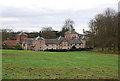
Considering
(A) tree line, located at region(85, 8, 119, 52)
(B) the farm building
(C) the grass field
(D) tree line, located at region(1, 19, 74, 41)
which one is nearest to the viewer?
(C) the grass field

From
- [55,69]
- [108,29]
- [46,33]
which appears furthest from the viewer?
[46,33]

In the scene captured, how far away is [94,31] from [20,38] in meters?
34.9

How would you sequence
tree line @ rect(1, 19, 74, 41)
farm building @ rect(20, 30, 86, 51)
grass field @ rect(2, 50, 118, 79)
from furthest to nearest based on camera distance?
tree line @ rect(1, 19, 74, 41) < farm building @ rect(20, 30, 86, 51) < grass field @ rect(2, 50, 118, 79)

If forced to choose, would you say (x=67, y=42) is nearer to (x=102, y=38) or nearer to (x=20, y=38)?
(x=20, y=38)

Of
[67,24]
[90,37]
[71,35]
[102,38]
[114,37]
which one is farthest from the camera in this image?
[67,24]

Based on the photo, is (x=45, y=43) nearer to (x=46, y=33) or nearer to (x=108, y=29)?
(x=46, y=33)

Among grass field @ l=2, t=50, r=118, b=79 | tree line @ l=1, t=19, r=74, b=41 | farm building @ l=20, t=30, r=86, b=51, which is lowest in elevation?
grass field @ l=2, t=50, r=118, b=79

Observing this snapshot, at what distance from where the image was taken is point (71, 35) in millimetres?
93188

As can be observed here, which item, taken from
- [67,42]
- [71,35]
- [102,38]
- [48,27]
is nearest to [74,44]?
[67,42]

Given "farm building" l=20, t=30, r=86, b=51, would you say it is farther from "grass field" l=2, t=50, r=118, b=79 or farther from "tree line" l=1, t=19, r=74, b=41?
"grass field" l=2, t=50, r=118, b=79

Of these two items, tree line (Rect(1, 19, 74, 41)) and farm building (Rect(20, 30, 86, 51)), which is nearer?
farm building (Rect(20, 30, 86, 51))

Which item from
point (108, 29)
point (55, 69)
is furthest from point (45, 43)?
point (55, 69)

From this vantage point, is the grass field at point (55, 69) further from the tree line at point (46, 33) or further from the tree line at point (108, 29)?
the tree line at point (46, 33)

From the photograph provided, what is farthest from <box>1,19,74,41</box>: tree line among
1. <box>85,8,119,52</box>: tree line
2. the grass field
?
the grass field
